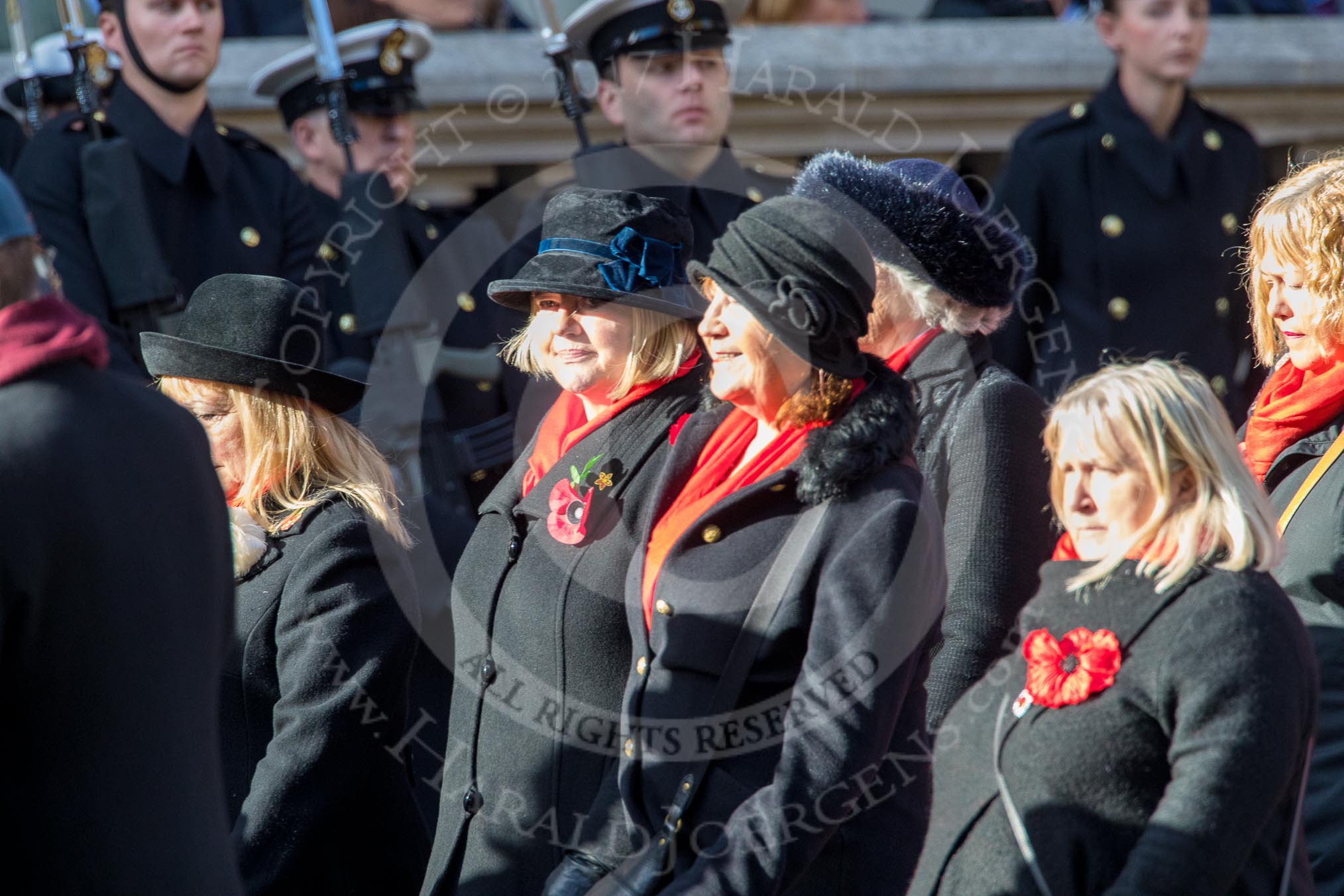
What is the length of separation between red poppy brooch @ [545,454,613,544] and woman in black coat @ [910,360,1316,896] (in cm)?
74

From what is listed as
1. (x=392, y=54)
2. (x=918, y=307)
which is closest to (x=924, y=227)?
(x=918, y=307)

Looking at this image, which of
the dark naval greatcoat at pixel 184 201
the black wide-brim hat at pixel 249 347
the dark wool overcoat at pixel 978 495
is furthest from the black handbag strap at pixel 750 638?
the dark naval greatcoat at pixel 184 201

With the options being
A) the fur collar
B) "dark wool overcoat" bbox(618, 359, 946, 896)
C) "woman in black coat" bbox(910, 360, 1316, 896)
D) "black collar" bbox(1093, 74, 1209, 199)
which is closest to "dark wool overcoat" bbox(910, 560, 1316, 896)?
"woman in black coat" bbox(910, 360, 1316, 896)

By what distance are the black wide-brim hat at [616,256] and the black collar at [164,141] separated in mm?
2129

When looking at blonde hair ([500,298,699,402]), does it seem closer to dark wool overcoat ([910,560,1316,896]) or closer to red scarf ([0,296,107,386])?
dark wool overcoat ([910,560,1316,896])

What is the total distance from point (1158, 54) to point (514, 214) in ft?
6.32

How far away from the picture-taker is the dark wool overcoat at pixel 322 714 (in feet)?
9.02

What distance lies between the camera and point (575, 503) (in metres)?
2.80

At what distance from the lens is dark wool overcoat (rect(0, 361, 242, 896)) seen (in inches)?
72.6

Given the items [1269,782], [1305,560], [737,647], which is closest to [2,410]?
[737,647]

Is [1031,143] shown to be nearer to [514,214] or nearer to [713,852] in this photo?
[514,214]

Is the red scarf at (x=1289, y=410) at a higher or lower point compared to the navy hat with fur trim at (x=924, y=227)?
lower

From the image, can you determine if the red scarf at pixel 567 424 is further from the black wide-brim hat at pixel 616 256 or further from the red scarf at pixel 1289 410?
the red scarf at pixel 1289 410

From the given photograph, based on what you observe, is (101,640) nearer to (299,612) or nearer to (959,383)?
(299,612)
